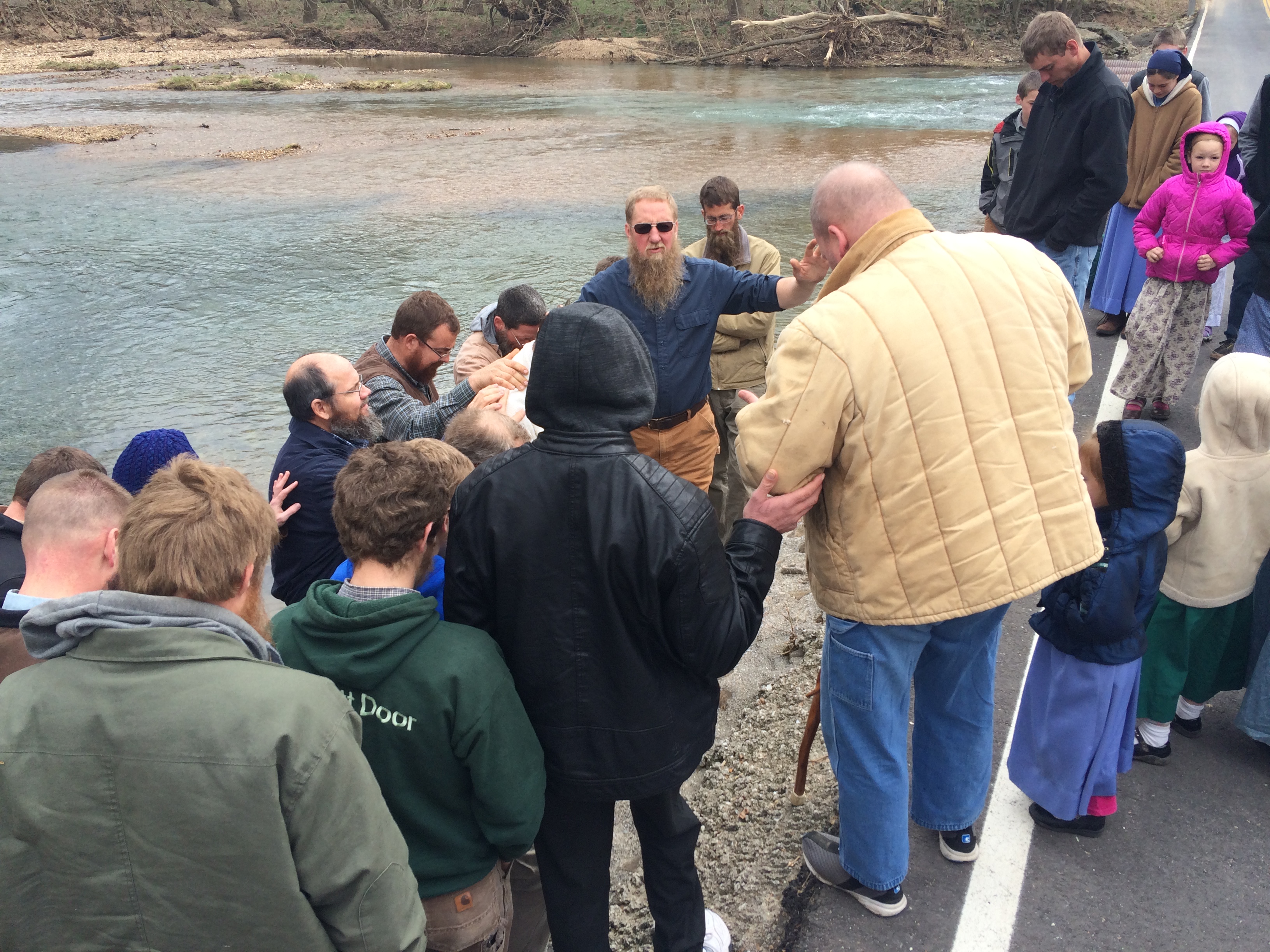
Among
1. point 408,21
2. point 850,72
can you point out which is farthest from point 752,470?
point 408,21

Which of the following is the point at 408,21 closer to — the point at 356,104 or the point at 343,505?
the point at 356,104

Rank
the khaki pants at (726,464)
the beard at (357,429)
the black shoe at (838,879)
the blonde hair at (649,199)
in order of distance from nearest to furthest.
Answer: the black shoe at (838,879), the beard at (357,429), the blonde hair at (649,199), the khaki pants at (726,464)

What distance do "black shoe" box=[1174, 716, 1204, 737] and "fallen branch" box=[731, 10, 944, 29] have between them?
109 feet

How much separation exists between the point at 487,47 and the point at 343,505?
146ft

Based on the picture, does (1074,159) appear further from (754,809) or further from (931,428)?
(754,809)

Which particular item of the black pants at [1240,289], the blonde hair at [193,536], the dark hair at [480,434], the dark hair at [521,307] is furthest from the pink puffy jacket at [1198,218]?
the blonde hair at [193,536]

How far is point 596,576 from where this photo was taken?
86.4 inches

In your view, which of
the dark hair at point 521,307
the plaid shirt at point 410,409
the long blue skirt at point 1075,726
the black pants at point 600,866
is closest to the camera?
the black pants at point 600,866

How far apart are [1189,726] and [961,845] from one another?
118cm

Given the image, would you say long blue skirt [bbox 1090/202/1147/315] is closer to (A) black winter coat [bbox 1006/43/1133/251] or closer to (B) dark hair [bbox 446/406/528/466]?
(A) black winter coat [bbox 1006/43/1133/251]

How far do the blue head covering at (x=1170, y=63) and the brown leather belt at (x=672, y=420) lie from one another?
16.1 feet

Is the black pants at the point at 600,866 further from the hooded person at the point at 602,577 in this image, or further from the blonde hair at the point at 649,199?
the blonde hair at the point at 649,199

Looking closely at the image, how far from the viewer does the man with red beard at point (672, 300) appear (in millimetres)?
4277

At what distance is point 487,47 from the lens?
138ft
